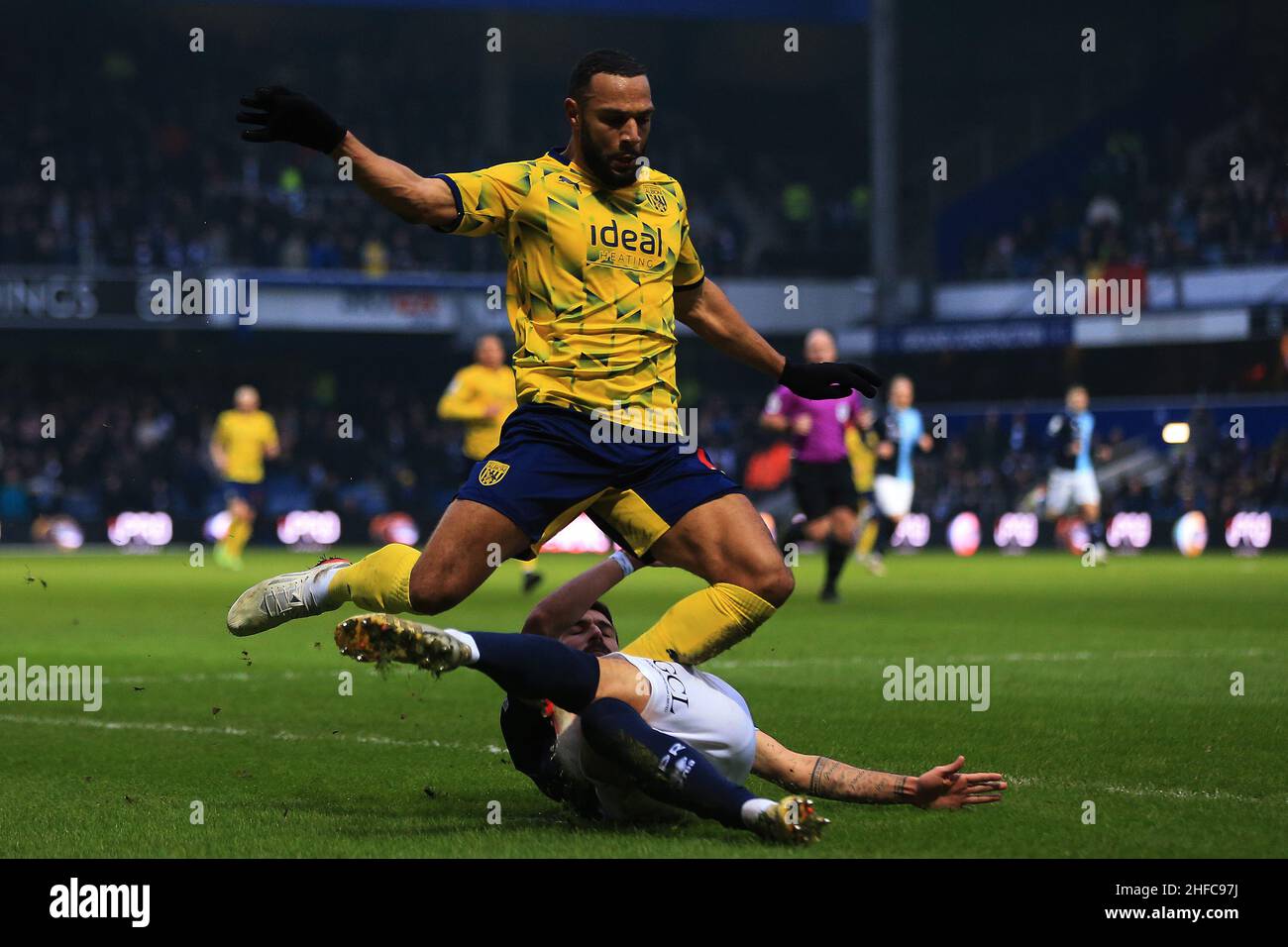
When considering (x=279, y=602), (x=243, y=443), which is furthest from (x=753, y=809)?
(x=243, y=443)

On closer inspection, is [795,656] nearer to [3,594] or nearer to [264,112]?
[264,112]

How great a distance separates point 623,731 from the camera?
16.1 ft

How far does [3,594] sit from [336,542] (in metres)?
14.7

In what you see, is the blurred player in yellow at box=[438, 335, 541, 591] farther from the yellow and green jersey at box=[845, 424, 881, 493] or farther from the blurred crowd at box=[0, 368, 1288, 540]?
the blurred crowd at box=[0, 368, 1288, 540]

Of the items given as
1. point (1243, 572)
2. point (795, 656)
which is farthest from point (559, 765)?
point (1243, 572)

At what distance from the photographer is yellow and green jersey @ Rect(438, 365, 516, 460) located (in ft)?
55.4

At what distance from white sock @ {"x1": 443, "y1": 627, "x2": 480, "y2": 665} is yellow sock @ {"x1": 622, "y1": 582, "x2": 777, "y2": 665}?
1.05 m

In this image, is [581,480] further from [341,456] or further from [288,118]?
[341,456]

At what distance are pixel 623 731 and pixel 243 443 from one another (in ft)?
61.4

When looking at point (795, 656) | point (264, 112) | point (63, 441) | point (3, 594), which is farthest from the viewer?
point (63, 441)

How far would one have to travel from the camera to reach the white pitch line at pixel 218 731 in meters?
7.35

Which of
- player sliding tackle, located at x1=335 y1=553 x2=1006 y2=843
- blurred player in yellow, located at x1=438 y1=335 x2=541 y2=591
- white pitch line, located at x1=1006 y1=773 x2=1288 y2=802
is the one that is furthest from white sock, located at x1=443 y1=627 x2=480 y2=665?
blurred player in yellow, located at x1=438 y1=335 x2=541 y2=591

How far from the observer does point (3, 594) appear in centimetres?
1738

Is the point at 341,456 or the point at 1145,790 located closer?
the point at 1145,790
